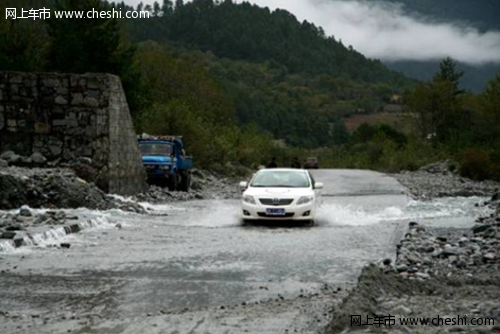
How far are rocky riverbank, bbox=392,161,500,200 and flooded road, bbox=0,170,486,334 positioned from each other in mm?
18678

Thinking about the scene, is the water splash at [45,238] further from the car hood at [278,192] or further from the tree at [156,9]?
the tree at [156,9]

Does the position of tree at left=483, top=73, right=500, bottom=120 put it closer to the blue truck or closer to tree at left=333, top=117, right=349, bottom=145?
the blue truck

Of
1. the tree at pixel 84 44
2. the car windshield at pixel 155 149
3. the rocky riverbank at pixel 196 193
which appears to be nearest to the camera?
the rocky riverbank at pixel 196 193

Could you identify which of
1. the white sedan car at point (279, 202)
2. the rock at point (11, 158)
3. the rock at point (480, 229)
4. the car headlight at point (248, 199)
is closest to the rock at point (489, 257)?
the rock at point (480, 229)

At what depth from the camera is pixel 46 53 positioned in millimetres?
45250

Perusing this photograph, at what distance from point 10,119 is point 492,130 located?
193 ft

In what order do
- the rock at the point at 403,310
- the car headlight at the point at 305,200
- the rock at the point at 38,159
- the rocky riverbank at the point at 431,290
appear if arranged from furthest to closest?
the rock at the point at 38,159 < the car headlight at the point at 305,200 < the rock at the point at 403,310 < the rocky riverbank at the point at 431,290

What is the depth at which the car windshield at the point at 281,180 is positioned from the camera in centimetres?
1906

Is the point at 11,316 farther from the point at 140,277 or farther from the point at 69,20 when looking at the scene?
the point at 69,20

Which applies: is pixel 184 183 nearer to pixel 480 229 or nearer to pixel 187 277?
pixel 480 229

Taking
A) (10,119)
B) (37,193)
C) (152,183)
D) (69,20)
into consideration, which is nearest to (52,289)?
(37,193)

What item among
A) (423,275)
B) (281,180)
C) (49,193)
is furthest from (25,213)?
(423,275)

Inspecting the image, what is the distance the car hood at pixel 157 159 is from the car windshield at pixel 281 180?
1175 centimetres

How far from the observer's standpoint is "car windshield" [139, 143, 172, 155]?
31344mm
